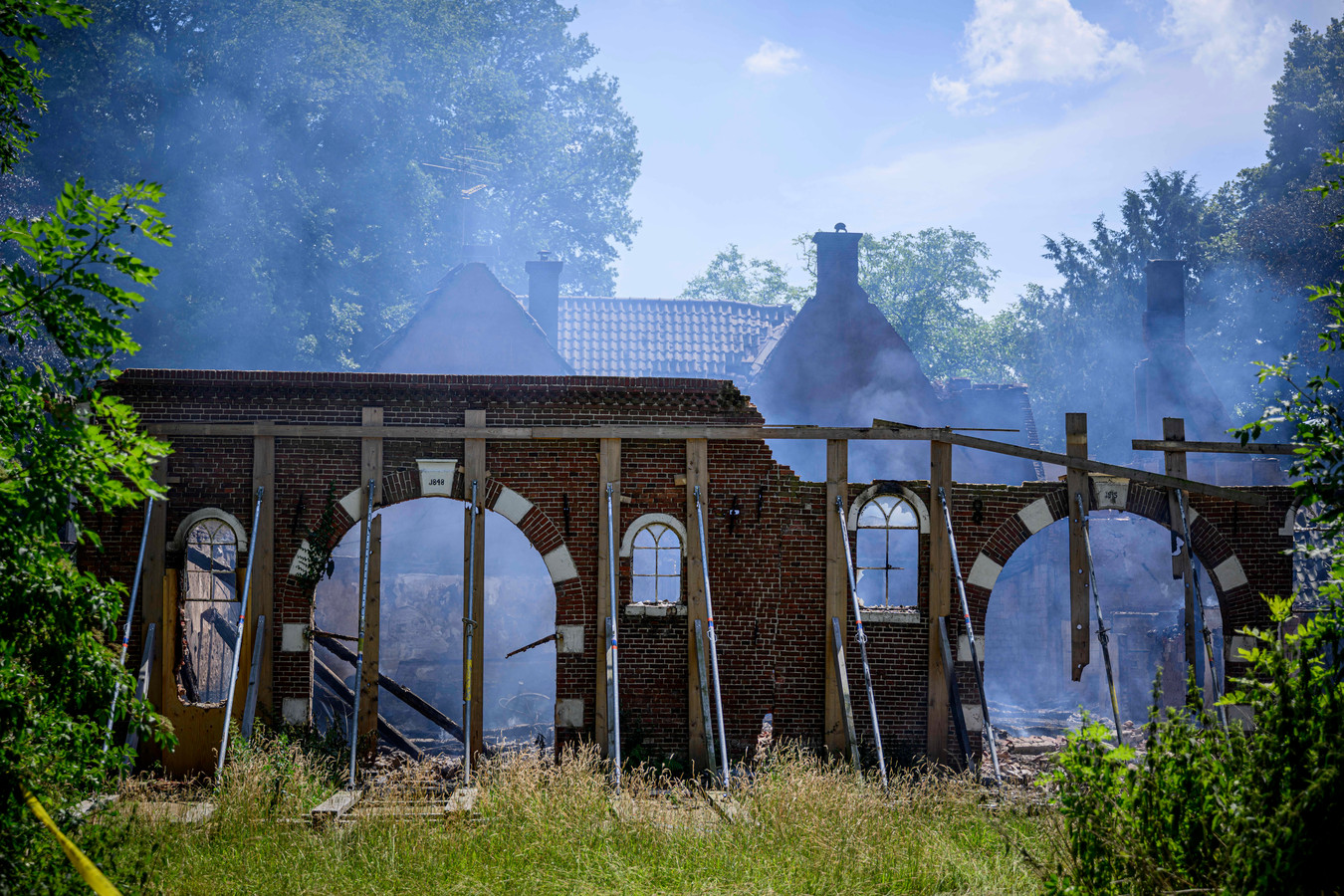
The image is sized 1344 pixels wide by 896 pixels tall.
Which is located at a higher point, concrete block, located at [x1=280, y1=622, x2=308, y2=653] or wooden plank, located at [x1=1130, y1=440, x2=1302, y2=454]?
wooden plank, located at [x1=1130, y1=440, x2=1302, y2=454]

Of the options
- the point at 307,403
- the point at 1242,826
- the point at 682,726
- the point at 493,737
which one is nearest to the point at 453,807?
the point at 682,726

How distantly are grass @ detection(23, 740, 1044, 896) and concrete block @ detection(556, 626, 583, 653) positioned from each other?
8.24ft

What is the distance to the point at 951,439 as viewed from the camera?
42.0 ft

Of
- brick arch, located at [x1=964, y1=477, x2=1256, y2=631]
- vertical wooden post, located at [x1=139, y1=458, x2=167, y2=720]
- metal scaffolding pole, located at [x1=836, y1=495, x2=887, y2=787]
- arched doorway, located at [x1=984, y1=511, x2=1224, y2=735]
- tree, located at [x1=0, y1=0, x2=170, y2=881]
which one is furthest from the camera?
arched doorway, located at [x1=984, y1=511, x2=1224, y2=735]

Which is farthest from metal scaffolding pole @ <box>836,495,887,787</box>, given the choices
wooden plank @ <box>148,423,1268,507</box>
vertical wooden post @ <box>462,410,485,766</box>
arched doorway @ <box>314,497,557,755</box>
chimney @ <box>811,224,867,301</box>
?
chimney @ <box>811,224,867,301</box>

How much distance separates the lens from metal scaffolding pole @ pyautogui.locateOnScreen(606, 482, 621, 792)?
37.6ft

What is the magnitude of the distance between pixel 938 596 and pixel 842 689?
1.87 metres

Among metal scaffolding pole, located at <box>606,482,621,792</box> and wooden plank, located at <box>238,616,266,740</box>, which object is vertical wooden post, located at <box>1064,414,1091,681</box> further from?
wooden plank, located at <box>238,616,266,740</box>

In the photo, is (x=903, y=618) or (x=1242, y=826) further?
(x=903, y=618)

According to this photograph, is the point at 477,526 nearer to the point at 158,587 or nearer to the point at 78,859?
the point at 158,587

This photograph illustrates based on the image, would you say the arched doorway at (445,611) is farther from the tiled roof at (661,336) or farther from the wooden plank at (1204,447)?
the wooden plank at (1204,447)

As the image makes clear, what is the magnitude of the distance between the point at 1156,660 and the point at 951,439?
462 inches

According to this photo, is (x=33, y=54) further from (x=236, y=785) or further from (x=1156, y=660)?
(x=1156, y=660)

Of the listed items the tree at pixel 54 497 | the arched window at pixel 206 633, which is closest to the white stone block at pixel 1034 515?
the tree at pixel 54 497
